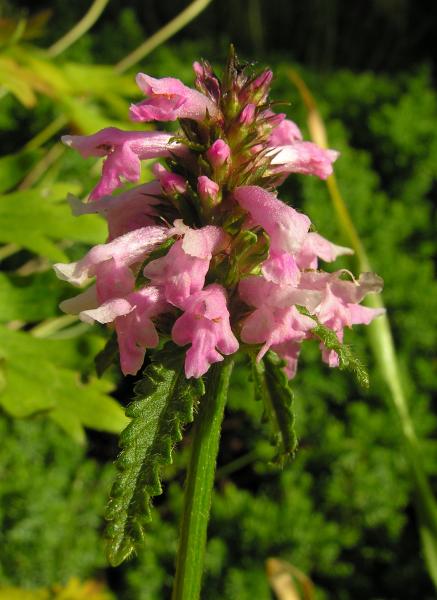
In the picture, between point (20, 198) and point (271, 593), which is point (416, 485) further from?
point (20, 198)

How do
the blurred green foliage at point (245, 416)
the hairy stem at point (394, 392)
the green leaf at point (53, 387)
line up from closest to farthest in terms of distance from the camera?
the green leaf at point (53, 387)
the blurred green foliage at point (245, 416)
the hairy stem at point (394, 392)

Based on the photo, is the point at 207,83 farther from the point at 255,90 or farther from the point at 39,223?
the point at 39,223

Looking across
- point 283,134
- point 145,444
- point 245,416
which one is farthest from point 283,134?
point 245,416

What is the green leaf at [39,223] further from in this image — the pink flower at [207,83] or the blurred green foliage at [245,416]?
the pink flower at [207,83]

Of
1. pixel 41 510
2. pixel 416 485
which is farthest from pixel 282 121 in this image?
pixel 41 510

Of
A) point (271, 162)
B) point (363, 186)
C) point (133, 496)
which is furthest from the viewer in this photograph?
point (363, 186)

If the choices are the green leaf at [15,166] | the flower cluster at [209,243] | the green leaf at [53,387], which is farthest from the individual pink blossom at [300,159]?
the green leaf at [15,166]
